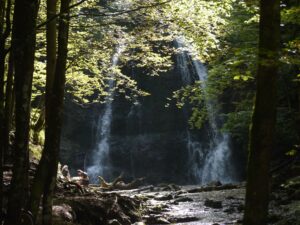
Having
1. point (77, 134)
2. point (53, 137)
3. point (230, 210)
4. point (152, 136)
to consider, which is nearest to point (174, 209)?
point (230, 210)

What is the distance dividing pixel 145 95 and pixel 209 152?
21.7 meters

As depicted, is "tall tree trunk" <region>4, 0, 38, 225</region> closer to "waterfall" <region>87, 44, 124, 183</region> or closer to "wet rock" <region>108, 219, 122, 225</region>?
"wet rock" <region>108, 219, 122, 225</region>

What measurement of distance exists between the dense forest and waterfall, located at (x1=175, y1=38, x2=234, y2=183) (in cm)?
10

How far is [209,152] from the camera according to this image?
3594 cm

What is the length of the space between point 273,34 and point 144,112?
114ft

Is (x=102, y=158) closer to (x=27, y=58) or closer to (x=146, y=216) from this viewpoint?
(x=146, y=216)

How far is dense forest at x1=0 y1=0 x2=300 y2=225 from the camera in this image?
5.47 m

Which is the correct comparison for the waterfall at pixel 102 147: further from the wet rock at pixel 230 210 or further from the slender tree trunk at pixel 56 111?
the slender tree trunk at pixel 56 111

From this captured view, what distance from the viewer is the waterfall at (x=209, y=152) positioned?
3469 cm

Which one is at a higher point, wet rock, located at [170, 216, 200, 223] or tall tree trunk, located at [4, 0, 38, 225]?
tall tree trunk, located at [4, 0, 38, 225]

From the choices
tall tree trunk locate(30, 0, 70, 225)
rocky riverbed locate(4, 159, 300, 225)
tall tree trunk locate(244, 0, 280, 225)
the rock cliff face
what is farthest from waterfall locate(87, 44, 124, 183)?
tall tree trunk locate(244, 0, 280, 225)

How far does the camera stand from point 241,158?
113ft

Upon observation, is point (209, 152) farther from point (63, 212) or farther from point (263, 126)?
→ point (263, 126)

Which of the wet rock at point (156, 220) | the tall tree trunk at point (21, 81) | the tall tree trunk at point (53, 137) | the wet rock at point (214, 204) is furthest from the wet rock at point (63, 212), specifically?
the wet rock at point (214, 204)
